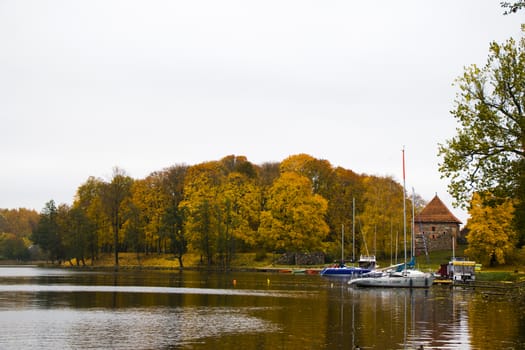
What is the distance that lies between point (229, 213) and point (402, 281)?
4897cm

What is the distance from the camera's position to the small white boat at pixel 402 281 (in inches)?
2498

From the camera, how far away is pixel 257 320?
3491 centimetres

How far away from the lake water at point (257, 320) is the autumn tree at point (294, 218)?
161 ft

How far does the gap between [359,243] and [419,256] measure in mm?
9553

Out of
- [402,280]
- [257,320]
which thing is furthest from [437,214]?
[257,320]

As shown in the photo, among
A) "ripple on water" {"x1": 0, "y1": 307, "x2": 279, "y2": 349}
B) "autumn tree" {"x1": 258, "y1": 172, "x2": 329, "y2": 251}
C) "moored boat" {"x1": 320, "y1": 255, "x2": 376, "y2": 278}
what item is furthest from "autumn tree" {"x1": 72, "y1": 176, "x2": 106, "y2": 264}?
"ripple on water" {"x1": 0, "y1": 307, "x2": 279, "y2": 349}

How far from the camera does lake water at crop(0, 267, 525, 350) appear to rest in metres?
26.6

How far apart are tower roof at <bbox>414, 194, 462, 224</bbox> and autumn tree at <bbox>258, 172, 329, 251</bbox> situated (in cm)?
1664

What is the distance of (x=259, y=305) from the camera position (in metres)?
44.2

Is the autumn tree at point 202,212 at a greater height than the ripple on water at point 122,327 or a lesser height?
greater

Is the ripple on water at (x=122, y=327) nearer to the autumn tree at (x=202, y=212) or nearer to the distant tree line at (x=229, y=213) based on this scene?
the distant tree line at (x=229, y=213)

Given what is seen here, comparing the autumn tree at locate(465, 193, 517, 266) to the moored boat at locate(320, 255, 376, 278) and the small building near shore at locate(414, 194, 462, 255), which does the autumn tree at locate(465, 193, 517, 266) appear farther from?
the small building near shore at locate(414, 194, 462, 255)

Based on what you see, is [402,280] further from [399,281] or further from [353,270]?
[353,270]

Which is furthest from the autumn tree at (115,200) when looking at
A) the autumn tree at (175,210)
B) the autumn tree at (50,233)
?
the autumn tree at (50,233)
